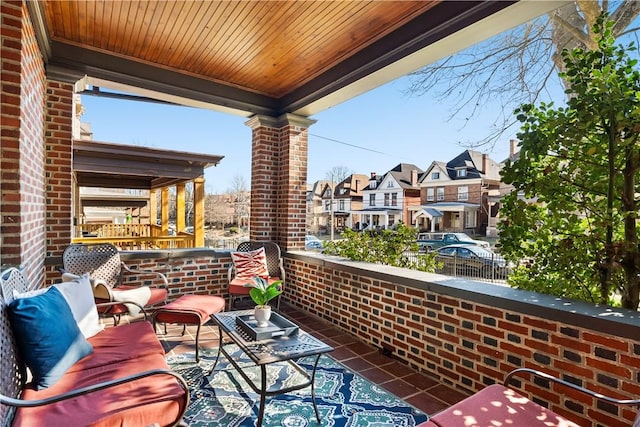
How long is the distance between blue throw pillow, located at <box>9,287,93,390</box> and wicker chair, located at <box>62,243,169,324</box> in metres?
1.35

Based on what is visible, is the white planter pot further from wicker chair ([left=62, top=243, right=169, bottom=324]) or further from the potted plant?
wicker chair ([left=62, top=243, right=169, bottom=324])

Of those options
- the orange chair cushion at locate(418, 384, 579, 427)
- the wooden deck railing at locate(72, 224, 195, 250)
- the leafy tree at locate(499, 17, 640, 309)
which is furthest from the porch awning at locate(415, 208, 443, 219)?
the orange chair cushion at locate(418, 384, 579, 427)

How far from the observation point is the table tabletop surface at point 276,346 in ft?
6.67

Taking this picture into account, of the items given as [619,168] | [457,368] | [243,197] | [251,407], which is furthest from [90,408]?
[243,197]

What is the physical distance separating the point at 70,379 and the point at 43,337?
0.90ft

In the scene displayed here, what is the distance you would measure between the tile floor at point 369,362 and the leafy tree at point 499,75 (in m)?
3.64

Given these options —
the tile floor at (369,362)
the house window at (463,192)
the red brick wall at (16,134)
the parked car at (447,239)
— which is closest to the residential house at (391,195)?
the house window at (463,192)

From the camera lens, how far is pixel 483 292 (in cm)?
241

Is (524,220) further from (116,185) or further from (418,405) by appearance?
(116,185)

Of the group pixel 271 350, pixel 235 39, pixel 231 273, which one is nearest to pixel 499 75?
pixel 235 39

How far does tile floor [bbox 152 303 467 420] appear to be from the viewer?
2.47m

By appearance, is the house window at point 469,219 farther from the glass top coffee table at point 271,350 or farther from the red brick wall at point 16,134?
the red brick wall at point 16,134

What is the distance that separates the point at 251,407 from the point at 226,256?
272cm

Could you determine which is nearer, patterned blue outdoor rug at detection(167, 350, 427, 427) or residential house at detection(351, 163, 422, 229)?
patterned blue outdoor rug at detection(167, 350, 427, 427)
